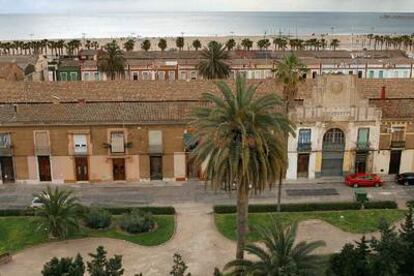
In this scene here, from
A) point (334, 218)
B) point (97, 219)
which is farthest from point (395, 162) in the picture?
point (97, 219)

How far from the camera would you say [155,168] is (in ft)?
169

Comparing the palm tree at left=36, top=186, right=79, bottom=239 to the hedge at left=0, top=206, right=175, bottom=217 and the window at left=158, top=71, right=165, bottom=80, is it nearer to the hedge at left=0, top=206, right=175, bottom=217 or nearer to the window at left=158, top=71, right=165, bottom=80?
the hedge at left=0, top=206, right=175, bottom=217

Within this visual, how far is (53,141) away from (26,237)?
42.8ft

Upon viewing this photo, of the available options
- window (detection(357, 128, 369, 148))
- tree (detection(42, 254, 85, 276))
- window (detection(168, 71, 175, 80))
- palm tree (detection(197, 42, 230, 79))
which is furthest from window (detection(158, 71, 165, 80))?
tree (detection(42, 254, 85, 276))

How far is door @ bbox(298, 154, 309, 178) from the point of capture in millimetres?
51281

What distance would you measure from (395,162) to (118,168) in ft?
88.2

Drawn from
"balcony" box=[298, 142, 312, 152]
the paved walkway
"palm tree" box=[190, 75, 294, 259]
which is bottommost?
the paved walkway

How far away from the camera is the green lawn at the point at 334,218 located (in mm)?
40478

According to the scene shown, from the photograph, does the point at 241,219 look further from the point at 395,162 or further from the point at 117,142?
the point at 395,162

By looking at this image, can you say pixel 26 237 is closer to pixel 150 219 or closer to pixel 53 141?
pixel 150 219

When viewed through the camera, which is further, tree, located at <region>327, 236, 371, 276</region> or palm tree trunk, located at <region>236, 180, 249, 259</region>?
palm tree trunk, located at <region>236, 180, 249, 259</region>

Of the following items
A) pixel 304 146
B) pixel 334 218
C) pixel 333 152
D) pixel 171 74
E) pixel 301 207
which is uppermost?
pixel 171 74

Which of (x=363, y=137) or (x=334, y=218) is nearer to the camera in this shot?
(x=334, y=218)

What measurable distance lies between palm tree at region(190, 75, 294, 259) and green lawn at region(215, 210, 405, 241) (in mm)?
9359
